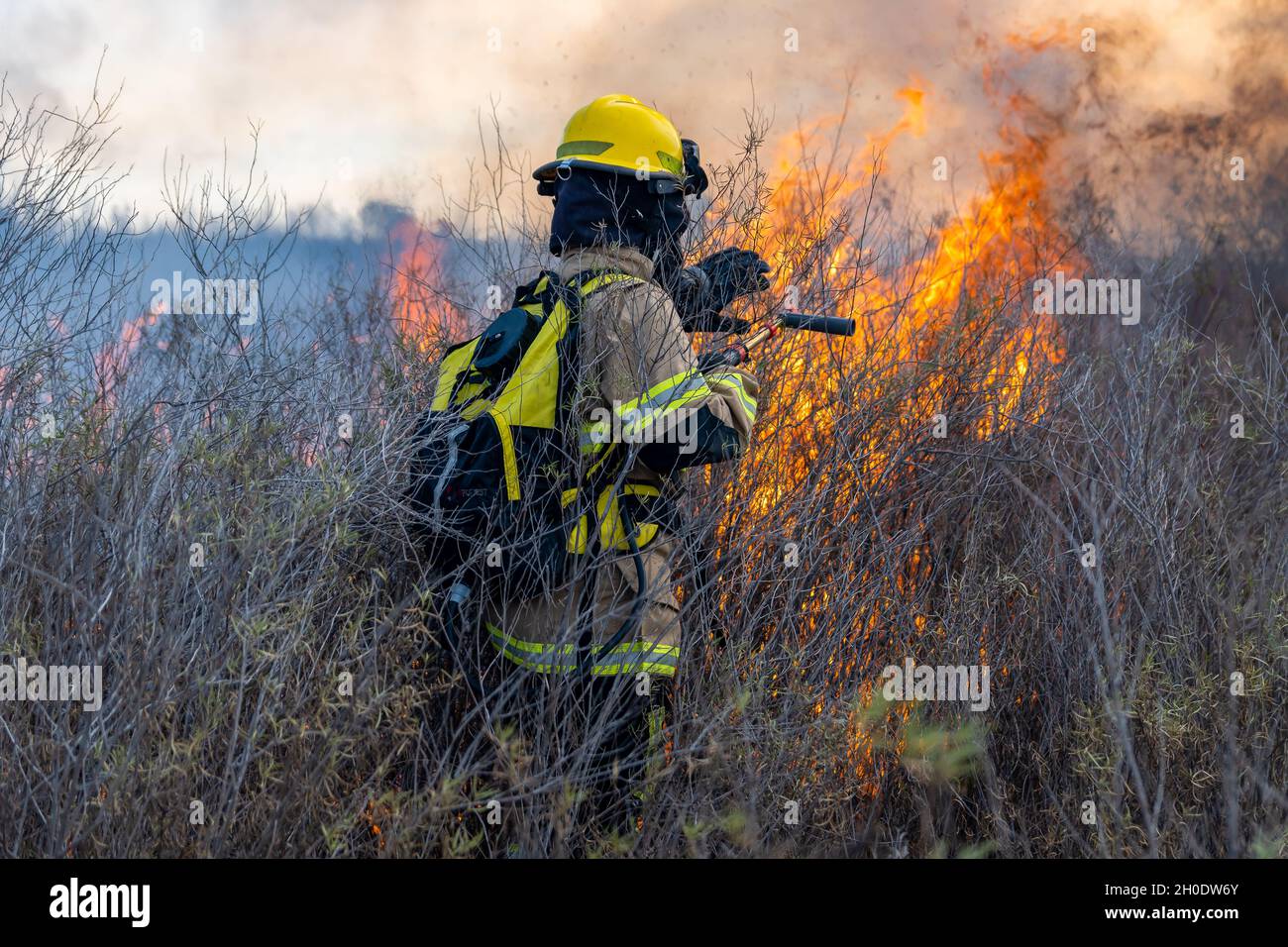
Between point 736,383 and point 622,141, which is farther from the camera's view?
point 622,141

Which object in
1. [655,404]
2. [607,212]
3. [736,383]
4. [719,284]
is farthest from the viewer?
[719,284]

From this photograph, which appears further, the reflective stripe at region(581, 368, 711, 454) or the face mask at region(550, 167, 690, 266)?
the face mask at region(550, 167, 690, 266)

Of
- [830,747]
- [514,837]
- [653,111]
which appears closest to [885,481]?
[830,747]

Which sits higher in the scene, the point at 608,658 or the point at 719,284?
the point at 719,284

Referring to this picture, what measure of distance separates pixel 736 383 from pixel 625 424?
348 millimetres

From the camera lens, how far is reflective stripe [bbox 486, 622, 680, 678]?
9.75 ft

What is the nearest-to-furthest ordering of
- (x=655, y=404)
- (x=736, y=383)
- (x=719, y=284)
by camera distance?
(x=655, y=404) < (x=736, y=383) < (x=719, y=284)

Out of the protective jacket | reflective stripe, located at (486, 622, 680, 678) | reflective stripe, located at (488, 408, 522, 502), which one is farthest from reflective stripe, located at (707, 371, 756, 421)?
reflective stripe, located at (486, 622, 680, 678)

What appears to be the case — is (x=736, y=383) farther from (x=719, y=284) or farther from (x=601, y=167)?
(x=601, y=167)

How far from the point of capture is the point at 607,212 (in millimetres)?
3234

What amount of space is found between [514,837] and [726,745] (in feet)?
2.09

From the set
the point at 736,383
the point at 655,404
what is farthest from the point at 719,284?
the point at 655,404

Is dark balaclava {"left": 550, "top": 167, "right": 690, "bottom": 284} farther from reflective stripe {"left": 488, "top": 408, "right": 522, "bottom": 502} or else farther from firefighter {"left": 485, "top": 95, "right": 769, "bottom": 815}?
reflective stripe {"left": 488, "top": 408, "right": 522, "bottom": 502}

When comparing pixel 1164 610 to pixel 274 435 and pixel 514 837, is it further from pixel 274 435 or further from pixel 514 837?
pixel 274 435
